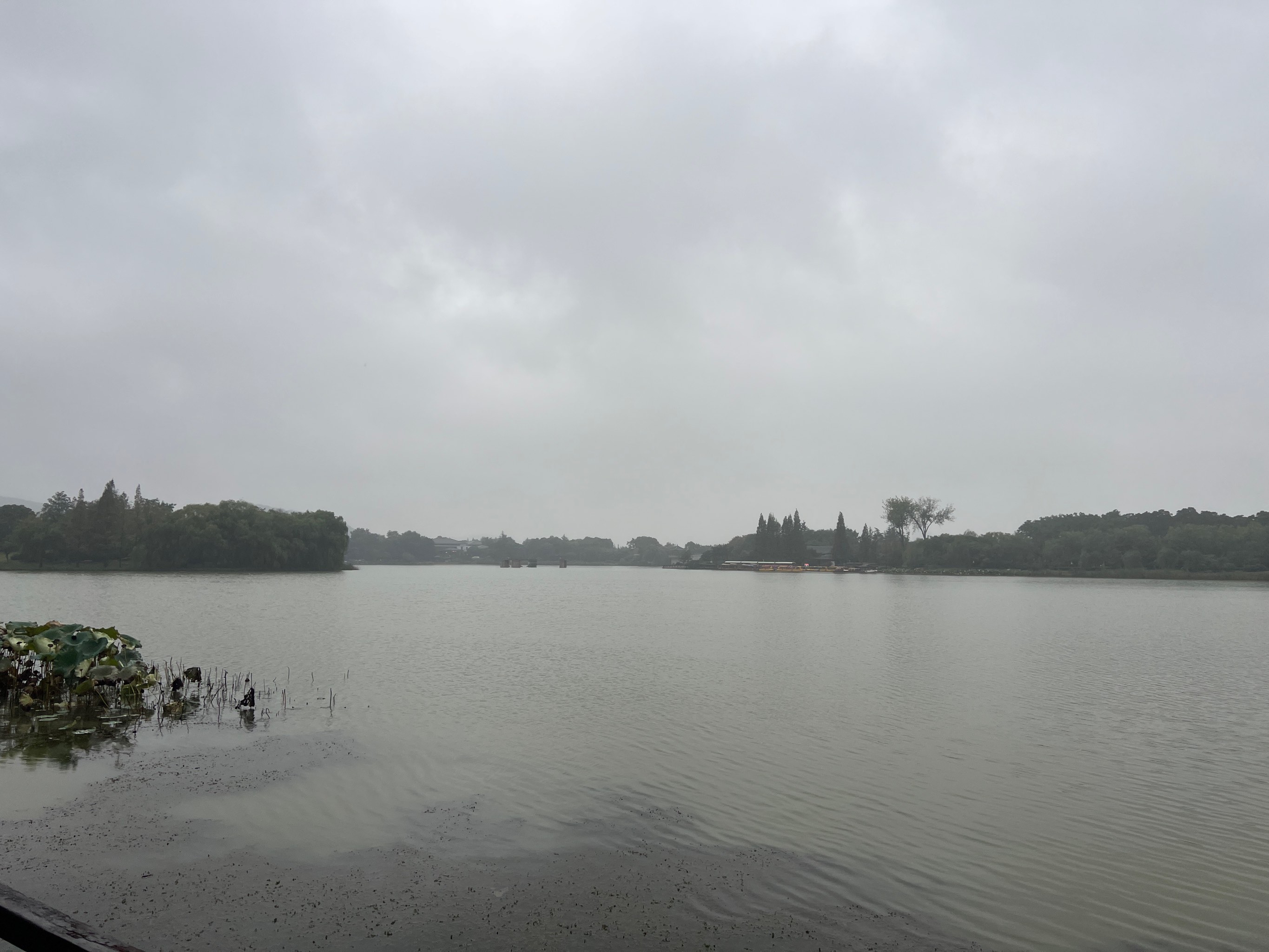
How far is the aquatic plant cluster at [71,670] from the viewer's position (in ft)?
54.1

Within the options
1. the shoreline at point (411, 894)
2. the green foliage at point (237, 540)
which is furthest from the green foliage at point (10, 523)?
the shoreline at point (411, 894)

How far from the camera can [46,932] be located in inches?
118

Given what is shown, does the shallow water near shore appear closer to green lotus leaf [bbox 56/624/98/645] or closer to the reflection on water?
the reflection on water

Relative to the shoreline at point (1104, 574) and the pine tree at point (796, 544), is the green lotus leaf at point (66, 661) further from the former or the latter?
the pine tree at point (796, 544)

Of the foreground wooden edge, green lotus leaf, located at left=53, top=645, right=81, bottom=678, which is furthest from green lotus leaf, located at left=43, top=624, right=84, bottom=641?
the foreground wooden edge

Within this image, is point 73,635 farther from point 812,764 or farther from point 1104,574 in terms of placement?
point 1104,574

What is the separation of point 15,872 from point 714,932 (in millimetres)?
7101

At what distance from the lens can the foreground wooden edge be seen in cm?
294

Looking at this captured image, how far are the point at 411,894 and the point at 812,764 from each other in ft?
27.7

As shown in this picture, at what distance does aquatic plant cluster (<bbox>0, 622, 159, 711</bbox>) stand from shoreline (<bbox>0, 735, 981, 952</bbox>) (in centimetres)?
768

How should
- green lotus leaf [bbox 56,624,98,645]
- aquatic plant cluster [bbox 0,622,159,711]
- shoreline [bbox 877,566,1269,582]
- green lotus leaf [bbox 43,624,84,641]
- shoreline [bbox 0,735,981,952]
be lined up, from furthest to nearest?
shoreline [bbox 877,566,1269,582] → green lotus leaf [bbox 43,624,84,641] → green lotus leaf [bbox 56,624,98,645] → aquatic plant cluster [bbox 0,622,159,711] → shoreline [bbox 0,735,981,952]

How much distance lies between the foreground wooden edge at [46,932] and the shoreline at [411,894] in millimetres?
4130

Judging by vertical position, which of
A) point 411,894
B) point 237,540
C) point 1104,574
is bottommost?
point 411,894

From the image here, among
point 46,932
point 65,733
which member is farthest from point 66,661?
point 46,932
